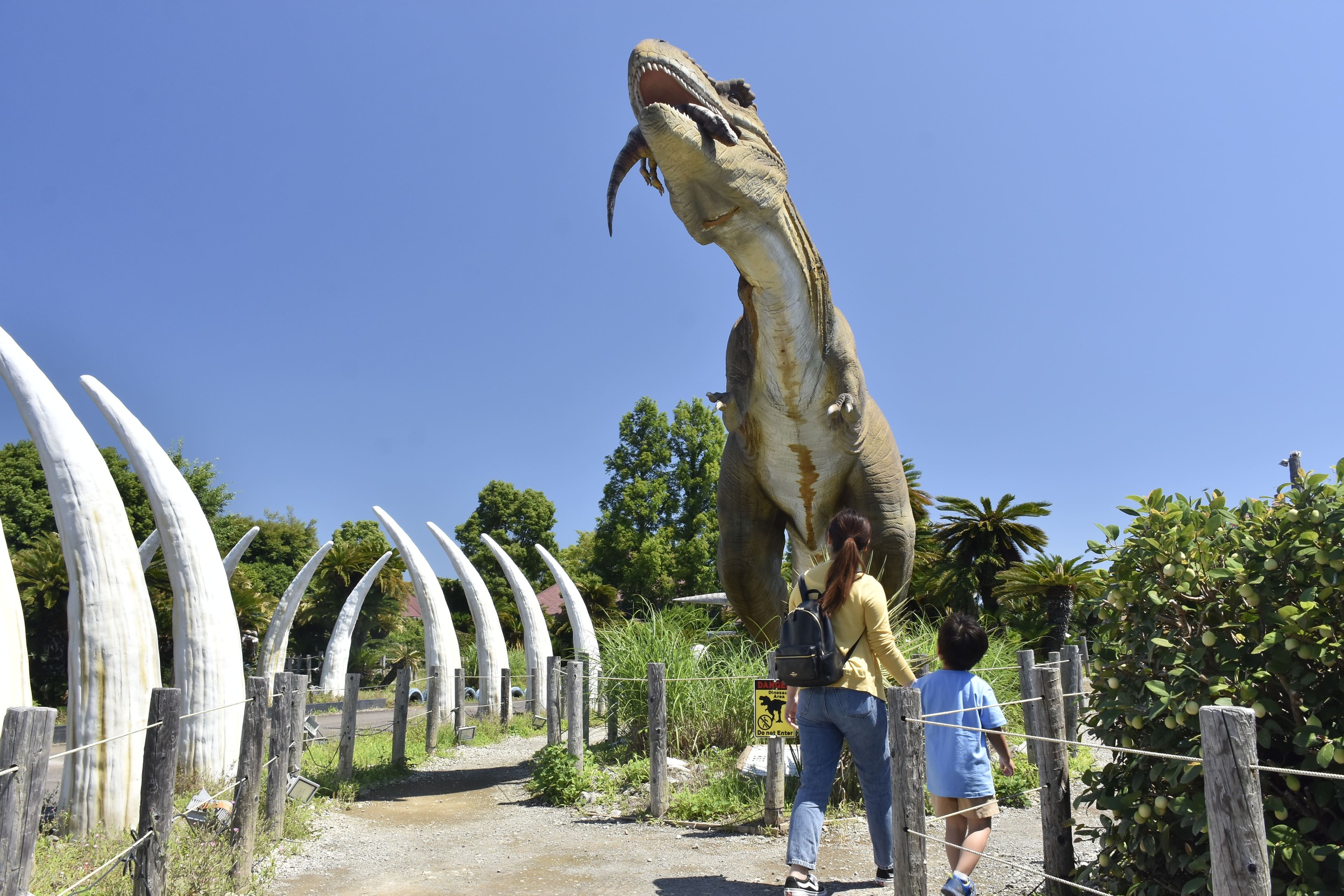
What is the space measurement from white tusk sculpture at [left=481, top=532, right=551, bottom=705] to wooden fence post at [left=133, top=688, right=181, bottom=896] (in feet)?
41.5

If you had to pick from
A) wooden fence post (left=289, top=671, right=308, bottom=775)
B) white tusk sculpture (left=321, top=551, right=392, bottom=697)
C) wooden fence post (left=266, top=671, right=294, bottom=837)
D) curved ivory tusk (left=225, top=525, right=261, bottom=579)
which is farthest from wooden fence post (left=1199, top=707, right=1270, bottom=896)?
white tusk sculpture (left=321, top=551, right=392, bottom=697)

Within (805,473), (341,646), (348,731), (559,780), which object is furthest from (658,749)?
(341,646)

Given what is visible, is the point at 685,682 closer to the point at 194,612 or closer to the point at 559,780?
the point at 559,780

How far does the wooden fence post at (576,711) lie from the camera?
22.5ft

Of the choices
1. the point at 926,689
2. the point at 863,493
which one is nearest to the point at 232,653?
the point at 863,493

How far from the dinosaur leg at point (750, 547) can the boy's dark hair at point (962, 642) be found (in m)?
2.80

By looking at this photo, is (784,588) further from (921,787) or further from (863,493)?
(921,787)

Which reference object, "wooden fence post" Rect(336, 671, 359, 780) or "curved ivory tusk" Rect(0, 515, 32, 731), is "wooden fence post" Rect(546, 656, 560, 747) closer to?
"wooden fence post" Rect(336, 671, 359, 780)

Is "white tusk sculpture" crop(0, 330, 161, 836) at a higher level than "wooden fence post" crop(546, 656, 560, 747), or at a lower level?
higher

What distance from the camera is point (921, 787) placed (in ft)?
11.4

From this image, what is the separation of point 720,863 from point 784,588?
2634mm

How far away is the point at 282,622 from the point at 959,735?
1474 cm

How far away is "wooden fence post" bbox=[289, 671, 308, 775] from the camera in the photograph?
19.6 ft

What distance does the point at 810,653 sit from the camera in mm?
3617
